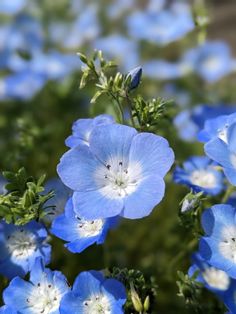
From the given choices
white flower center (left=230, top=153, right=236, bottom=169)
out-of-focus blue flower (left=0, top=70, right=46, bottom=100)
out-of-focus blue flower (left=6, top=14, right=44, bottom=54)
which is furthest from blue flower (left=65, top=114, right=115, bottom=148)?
out-of-focus blue flower (left=6, top=14, right=44, bottom=54)

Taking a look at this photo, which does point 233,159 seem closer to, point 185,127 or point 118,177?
point 118,177

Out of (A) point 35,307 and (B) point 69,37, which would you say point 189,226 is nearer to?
(A) point 35,307

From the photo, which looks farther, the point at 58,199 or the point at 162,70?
the point at 162,70

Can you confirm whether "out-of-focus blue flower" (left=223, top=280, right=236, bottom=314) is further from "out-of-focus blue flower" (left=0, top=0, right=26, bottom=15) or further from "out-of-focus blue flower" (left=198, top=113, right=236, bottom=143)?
"out-of-focus blue flower" (left=0, top=0, right=26, bottom=15)

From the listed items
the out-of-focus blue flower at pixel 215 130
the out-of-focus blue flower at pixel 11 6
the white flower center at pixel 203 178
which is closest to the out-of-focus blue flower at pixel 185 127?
the white flower center at pixel 203 178

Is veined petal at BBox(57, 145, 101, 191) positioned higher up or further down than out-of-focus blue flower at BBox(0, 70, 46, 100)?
higher up

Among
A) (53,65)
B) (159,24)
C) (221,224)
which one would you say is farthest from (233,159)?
(159,24)

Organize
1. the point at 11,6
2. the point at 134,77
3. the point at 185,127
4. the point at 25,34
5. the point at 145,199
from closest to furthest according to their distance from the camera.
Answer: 1. the point at 145,199
2. the point at 134,77
3. the point at 185,127
4. the point at 25,34
5. the point at 11,6

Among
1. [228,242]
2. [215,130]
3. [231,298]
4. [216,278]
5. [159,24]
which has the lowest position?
[159,24]
